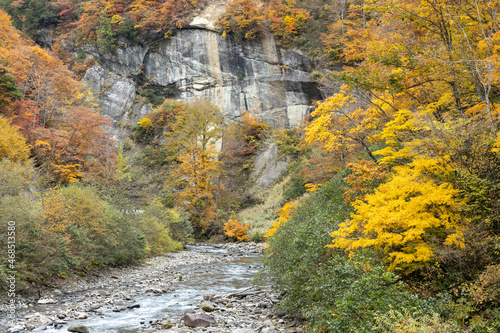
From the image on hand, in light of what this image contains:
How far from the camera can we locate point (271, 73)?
37000 millimetres

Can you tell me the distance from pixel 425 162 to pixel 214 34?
36.7m

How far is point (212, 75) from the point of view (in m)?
37.5

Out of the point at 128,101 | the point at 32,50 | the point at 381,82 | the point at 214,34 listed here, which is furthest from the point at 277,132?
the point at 381,82

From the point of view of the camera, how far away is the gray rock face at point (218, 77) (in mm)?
36156

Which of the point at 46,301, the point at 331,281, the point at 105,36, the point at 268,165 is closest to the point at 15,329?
the point at 46,301

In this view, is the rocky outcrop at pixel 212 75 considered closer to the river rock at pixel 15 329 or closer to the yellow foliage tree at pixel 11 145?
the yellow foliage tree at pixel 11 145

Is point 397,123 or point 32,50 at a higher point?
point 32,50

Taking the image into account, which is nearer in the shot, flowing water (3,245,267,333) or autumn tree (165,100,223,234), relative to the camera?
flowing water (3,245,267,333)

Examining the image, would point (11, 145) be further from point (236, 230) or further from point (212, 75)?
point (212, 75)

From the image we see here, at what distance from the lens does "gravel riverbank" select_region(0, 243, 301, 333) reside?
665 cm

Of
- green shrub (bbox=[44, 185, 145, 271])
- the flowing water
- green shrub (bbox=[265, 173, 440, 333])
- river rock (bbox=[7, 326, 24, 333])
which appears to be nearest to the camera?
green shrub (bbox=[265, 173, 440, 333])

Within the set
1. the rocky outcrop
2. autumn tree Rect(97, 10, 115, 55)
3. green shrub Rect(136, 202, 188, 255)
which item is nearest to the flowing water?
green shrub Rect(136, 202, 188, 255)

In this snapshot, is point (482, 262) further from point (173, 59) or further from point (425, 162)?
point (173, 59)

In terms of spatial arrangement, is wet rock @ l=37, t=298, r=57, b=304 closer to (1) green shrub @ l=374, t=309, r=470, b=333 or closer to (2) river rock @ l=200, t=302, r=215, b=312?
(2) river rock @ l=200, t=302, r=215, b=312
